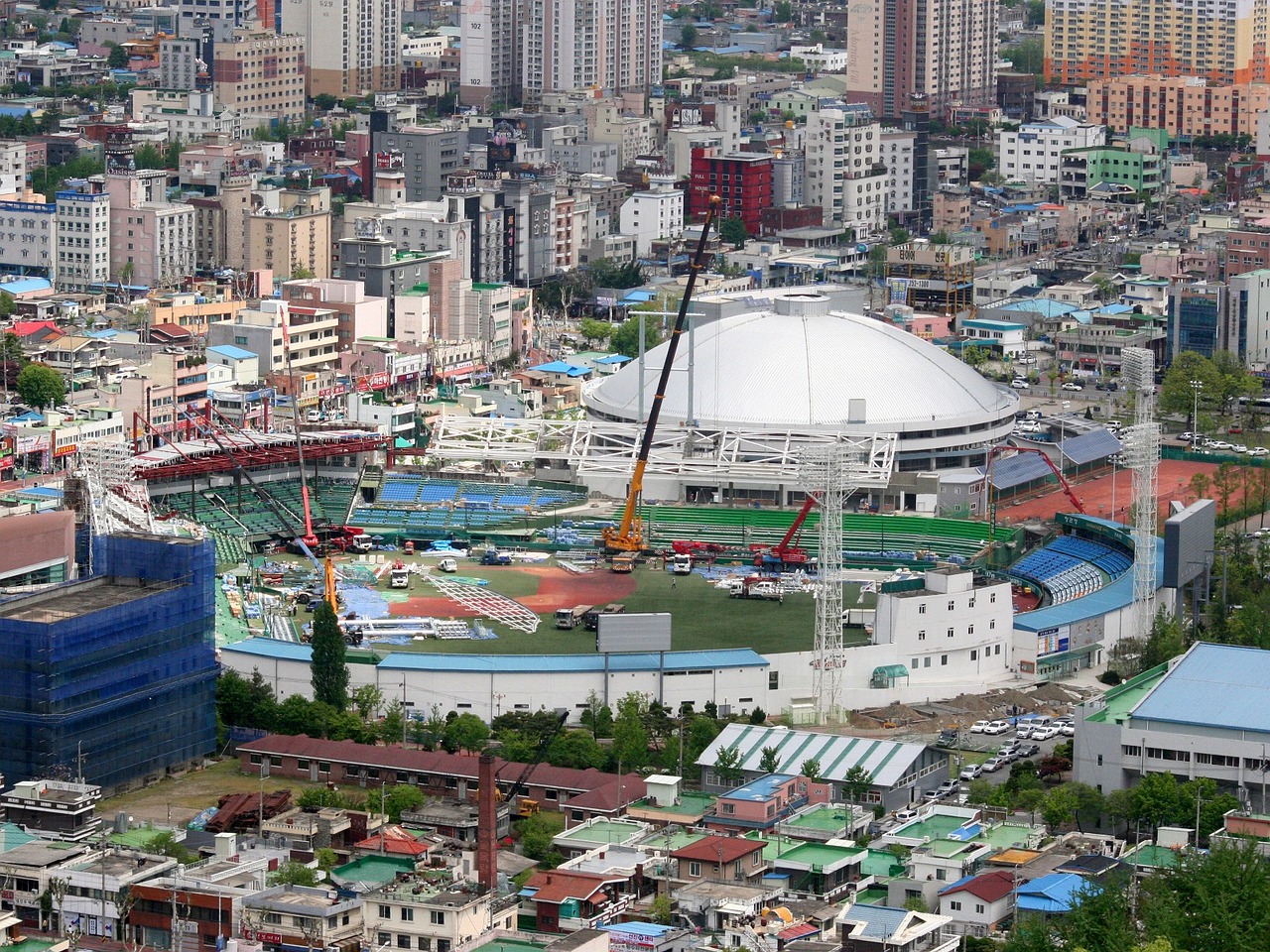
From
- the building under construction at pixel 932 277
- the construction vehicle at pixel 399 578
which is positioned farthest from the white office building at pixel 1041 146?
the construction vehicle at pixel 399 578

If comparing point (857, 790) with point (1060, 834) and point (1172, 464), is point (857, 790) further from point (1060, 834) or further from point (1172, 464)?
point (1172, 464)

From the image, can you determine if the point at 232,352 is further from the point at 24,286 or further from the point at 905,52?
the point at 905,52

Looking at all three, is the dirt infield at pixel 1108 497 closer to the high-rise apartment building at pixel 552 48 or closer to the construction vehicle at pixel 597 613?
the construction vehicle at pixel 597 613

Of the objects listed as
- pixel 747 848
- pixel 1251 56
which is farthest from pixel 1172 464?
pixel 1251 56

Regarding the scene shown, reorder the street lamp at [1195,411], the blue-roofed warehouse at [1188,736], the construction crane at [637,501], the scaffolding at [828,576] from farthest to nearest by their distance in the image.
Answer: the street lamp at [1195,411] < the construction crane at [637,501] < the scaffolding at [828,576] < the blue-roofed warehouse at [1188,736]

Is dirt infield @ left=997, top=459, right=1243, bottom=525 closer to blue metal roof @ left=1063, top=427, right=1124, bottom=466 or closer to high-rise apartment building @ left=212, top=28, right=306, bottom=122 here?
blue metal roof @ left=1063, top=427, right=1124, bottom=466

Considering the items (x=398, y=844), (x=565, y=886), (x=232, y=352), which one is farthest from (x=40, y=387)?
(x=565, y=886)

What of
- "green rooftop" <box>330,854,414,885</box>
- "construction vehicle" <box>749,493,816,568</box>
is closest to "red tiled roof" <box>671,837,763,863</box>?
"green rooftop" <box>330,854,414,885</box>
